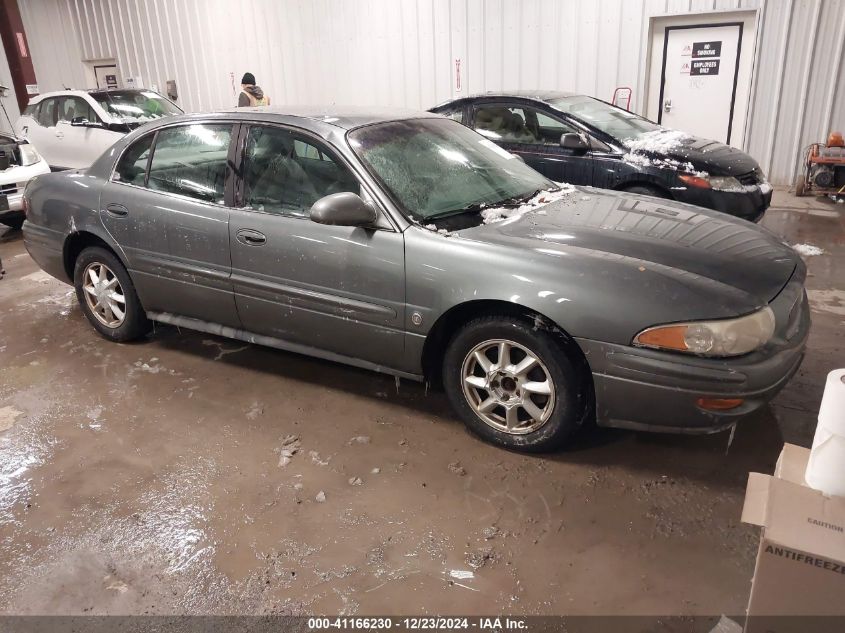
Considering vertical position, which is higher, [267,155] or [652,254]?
[267,155]

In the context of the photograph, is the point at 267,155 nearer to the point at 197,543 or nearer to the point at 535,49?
the point at 197,543

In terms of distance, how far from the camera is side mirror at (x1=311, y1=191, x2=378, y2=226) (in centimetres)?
288

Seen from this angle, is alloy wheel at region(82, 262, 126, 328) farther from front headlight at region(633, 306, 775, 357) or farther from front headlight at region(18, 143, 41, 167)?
front headlight at region(18, 143, 41, 167)

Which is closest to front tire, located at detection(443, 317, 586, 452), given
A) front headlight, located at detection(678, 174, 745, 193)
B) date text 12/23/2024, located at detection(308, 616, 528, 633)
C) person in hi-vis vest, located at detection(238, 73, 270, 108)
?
date text 12/23/2024, located at detection(308, 616, 528, 633)

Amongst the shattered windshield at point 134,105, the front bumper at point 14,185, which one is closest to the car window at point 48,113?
the shattered windshield at point 134,105

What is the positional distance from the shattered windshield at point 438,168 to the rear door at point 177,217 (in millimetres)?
890

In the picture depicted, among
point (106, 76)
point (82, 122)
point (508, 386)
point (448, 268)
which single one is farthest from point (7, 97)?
point (508, 386)

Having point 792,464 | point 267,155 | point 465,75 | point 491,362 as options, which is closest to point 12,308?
point 267,155

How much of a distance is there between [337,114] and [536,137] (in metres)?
3.16

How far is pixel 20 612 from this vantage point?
2.21 meters

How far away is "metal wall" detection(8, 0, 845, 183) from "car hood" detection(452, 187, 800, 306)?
6.41m

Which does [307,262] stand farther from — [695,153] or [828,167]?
[828,167]

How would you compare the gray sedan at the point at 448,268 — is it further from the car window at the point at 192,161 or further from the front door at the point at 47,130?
the front door at the point at 47,130

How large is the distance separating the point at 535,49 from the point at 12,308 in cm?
769
